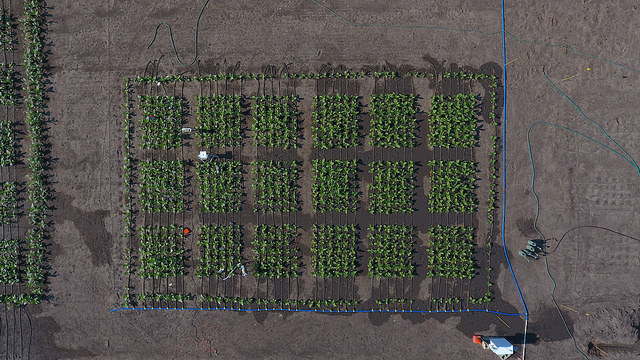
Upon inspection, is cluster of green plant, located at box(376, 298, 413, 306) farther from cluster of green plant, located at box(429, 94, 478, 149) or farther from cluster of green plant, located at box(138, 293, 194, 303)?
cluster of green plant, located at box(138, 293, 194, 303)

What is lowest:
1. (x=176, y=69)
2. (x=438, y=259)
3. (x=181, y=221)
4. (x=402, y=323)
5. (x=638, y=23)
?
(x=402, y=323)

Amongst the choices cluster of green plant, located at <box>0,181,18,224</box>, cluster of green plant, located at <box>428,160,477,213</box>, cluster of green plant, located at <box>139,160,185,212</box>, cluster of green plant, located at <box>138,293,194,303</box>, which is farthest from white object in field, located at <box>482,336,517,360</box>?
cluster of green plant, located at <box>0,181,18,224</box>

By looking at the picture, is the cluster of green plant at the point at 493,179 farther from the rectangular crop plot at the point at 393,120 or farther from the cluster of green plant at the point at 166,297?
the cluster of green plant at the point at 166,297

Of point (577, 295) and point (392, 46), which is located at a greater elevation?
point (392, 46)

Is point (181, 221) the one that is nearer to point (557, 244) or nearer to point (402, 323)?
point (402, 323)

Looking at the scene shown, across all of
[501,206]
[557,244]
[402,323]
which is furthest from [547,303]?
[402,323]

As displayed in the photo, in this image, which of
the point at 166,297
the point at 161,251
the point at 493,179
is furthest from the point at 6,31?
the point at 493,179
